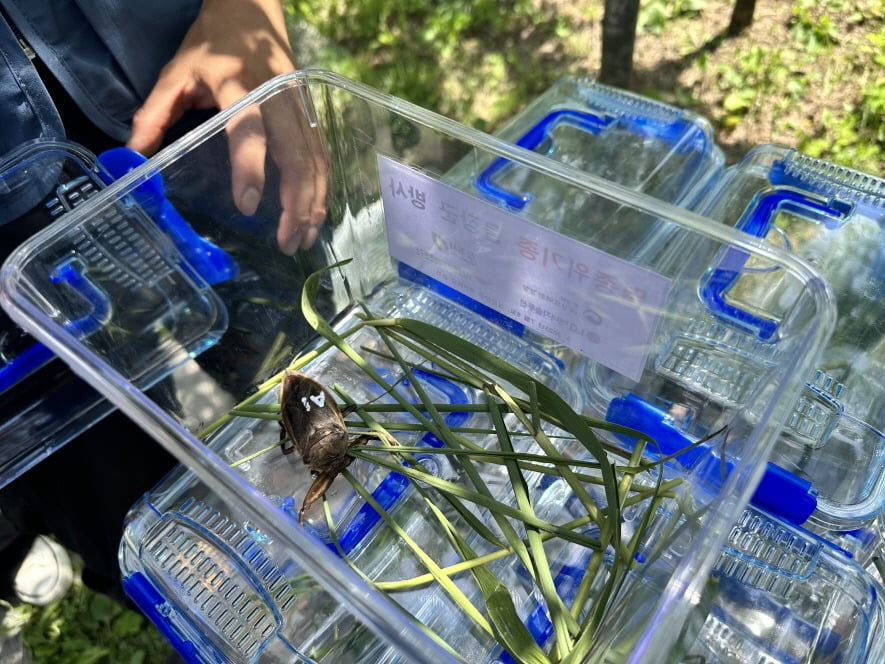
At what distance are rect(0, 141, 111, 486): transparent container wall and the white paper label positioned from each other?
0.40 metres

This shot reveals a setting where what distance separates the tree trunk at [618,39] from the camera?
1.39m

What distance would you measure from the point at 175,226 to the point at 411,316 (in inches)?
11.2

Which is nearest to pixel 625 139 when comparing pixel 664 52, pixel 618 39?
pixel 618 39

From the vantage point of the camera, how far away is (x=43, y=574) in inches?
47.5

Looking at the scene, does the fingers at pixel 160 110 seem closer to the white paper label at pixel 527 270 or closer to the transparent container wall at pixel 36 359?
the transparent container wall at pixel 36 359

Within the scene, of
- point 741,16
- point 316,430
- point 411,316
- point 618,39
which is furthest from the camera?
point 741,16

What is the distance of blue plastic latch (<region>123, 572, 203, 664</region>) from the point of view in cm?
70

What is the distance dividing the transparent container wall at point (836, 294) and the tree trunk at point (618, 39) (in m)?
0.58

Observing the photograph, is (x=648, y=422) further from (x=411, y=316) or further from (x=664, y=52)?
(x=664, y=52)

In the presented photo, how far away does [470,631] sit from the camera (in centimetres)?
64

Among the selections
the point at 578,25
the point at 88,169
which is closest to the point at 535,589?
the point at 88,169

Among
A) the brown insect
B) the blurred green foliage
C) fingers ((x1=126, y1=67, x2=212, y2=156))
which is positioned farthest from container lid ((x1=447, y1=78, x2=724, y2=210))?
the blurred green foliage

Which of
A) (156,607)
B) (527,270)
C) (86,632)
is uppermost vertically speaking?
(527,270)

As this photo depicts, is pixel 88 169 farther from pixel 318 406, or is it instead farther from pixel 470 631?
pixel 470 631
